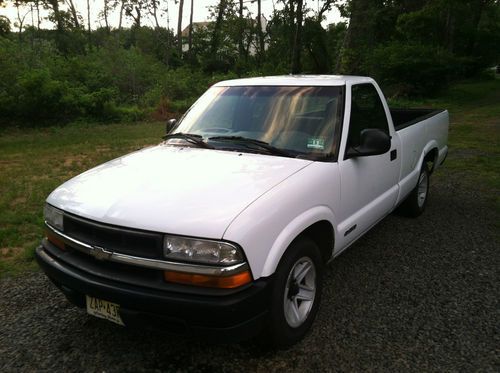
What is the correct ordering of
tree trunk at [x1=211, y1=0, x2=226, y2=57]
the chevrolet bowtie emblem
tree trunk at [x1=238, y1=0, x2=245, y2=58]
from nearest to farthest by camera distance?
the chevrolet bowtie emblem < tree trunk at [x1=238, y1=0, x2=245, y2=58] < tree trunk at [x1=211, y1=0, x2=226, y2=57]

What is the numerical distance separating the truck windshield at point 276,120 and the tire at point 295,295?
76cm

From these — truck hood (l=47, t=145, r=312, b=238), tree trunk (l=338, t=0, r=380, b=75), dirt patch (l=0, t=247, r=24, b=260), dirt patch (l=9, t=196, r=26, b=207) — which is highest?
tree trunk (l=338, t=0, r=380, b=75)

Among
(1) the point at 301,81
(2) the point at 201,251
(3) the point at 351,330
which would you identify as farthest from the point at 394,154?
(2) the point at 201,251

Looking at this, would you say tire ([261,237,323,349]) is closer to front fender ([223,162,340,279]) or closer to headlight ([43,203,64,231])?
front fender ([223,162,340,279])

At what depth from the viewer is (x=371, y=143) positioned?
10.3 feet

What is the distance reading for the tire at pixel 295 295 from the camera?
2.44 m

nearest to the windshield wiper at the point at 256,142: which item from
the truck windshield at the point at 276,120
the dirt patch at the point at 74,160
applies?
the truck windshield at the point at 276,120

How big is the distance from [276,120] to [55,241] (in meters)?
1.83

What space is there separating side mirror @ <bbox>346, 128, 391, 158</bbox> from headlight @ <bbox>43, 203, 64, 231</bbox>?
6.76 feet

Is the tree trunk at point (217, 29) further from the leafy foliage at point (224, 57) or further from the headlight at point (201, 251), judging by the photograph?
the headlight at point (201, 251)

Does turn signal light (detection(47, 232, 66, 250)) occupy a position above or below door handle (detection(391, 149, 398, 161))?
below

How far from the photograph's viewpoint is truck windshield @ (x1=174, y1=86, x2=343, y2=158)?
3182 mm

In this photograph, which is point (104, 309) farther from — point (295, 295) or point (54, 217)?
point (295, 295)

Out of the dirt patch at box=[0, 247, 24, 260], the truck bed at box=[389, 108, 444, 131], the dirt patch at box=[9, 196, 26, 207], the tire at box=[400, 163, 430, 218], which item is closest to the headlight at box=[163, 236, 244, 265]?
the dirt patch at box=[0, 247, 24, 260]
